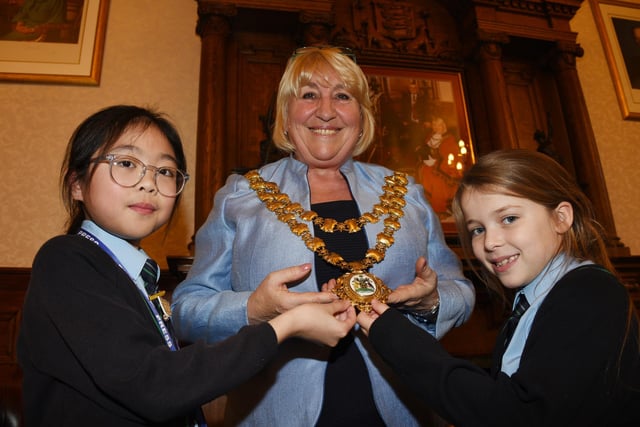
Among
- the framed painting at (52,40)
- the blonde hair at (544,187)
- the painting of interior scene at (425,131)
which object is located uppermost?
the framed painting at (52,40)

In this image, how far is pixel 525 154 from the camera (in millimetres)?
1343

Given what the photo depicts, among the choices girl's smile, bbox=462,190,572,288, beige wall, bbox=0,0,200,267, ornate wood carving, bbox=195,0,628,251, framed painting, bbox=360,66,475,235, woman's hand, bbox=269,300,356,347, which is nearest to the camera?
woman's hand, bbox=269,300,356,347

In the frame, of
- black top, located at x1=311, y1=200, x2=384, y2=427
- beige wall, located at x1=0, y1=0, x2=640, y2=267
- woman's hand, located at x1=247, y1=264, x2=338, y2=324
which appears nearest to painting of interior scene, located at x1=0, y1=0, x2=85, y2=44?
beige wall, located at x1=0, y1=0, x2=640, y2=267

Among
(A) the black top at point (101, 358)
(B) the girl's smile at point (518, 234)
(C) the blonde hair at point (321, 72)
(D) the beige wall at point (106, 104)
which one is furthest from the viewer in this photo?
(D) the beige wall at point (106, 104)

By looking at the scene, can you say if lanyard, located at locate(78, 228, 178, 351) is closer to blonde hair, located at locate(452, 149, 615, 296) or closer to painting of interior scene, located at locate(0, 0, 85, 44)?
blonde hair, located at locate(452, 149, 615, 296)

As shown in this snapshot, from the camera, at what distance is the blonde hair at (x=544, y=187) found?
1239 mm

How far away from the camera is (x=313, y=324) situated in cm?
100

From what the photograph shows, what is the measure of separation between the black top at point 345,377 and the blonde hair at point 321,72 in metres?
0.45

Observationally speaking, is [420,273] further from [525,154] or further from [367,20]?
[367,20]

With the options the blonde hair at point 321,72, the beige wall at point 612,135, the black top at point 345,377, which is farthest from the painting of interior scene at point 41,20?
the beige wall at point 612,135

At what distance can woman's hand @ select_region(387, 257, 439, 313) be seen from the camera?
1.17 meters

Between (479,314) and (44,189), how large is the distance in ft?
→ 11.6

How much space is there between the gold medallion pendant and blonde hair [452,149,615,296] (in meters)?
0.41

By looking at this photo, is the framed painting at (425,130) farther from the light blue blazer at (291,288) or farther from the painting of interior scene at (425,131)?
the light blue blazer at (291,288)
